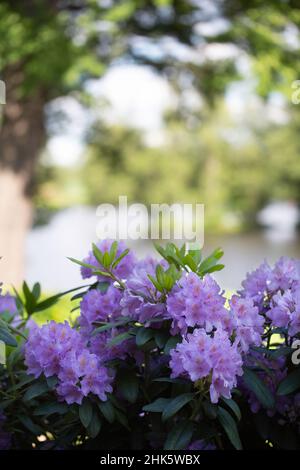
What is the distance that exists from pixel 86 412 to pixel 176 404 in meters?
0.22

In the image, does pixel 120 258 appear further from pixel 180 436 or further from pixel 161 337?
pixel 180 436

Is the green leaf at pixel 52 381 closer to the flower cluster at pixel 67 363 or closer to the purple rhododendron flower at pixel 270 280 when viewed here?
the flower cluster at pixel 67 363

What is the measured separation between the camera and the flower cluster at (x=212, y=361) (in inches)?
49.9

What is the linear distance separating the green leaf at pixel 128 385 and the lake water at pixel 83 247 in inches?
457

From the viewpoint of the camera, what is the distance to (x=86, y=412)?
137 cm

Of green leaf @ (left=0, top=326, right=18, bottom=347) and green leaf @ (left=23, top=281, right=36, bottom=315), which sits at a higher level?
green leaf @ (left=23, top=281, right=36, bottom=315)

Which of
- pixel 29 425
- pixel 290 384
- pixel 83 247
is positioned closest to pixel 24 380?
pixel 29 425

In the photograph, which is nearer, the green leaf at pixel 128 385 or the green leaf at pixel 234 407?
the green leaf at pixel 234 407

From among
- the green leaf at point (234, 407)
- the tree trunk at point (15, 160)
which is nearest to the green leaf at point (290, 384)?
the green leaf at point (234, 407)

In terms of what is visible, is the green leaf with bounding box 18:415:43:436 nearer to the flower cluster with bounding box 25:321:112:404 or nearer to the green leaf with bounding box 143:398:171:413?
the flower cluster with bounding box 25:321:112:404

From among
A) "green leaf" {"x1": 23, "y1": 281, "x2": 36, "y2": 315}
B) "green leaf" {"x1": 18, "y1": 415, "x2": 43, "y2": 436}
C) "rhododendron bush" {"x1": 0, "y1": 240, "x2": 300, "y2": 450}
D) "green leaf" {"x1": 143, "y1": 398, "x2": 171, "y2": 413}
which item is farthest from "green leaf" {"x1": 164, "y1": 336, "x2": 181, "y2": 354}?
"green leaf" {"x1": 23, "y1": 281, "x2": 36, "y2": 315}

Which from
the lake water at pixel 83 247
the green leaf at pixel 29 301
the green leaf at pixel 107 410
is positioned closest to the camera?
the green leaf at pixel 107 410

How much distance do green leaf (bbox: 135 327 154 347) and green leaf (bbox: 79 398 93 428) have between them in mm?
184

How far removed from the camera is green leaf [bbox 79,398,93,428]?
1.34 meters
